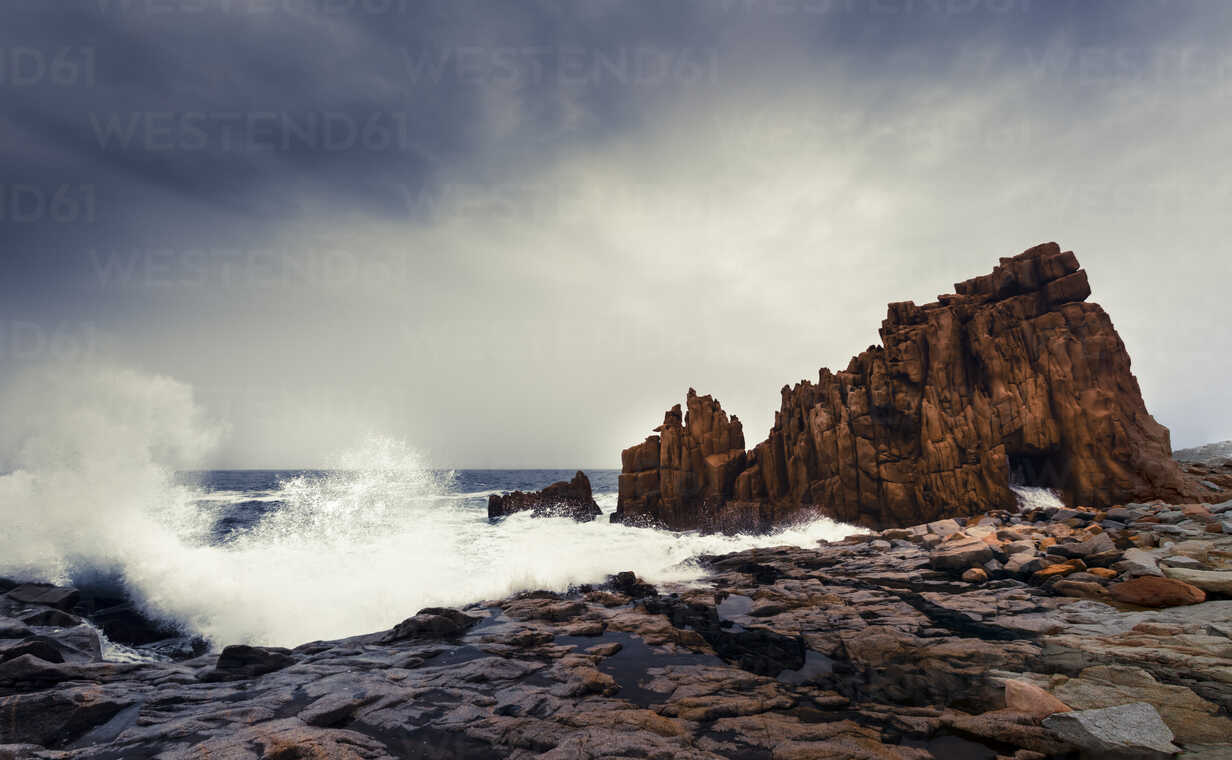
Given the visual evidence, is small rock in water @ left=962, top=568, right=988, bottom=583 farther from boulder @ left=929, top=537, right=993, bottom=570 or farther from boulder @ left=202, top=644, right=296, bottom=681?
boulder @ left=202, top=644, right=296, bottom=681

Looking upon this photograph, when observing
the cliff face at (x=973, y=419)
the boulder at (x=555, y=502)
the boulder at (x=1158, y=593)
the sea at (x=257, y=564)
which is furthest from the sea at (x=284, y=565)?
the boulder at (x=555, y=502)

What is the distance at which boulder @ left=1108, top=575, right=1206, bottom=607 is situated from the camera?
10.2 meters

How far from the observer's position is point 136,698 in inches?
338

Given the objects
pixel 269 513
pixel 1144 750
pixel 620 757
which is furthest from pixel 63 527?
pixel 1144 750

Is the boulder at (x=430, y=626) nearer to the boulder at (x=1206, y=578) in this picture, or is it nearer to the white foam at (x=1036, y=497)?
the boulder at (x=1206, y=578)

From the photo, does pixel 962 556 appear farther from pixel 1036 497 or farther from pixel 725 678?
pixel 1036 497

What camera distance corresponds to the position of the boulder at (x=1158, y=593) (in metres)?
10.2

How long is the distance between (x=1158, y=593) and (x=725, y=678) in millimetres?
A: 10597

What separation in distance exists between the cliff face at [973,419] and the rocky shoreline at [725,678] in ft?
45.1

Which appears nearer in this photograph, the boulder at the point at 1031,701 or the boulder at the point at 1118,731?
the boulder at the point at 1118,731

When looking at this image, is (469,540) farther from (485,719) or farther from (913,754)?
(913,754)

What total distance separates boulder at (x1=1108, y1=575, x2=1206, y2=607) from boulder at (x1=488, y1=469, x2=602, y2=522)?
40090mm

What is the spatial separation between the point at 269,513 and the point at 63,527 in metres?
26.4

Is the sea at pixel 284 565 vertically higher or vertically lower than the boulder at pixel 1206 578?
lower
